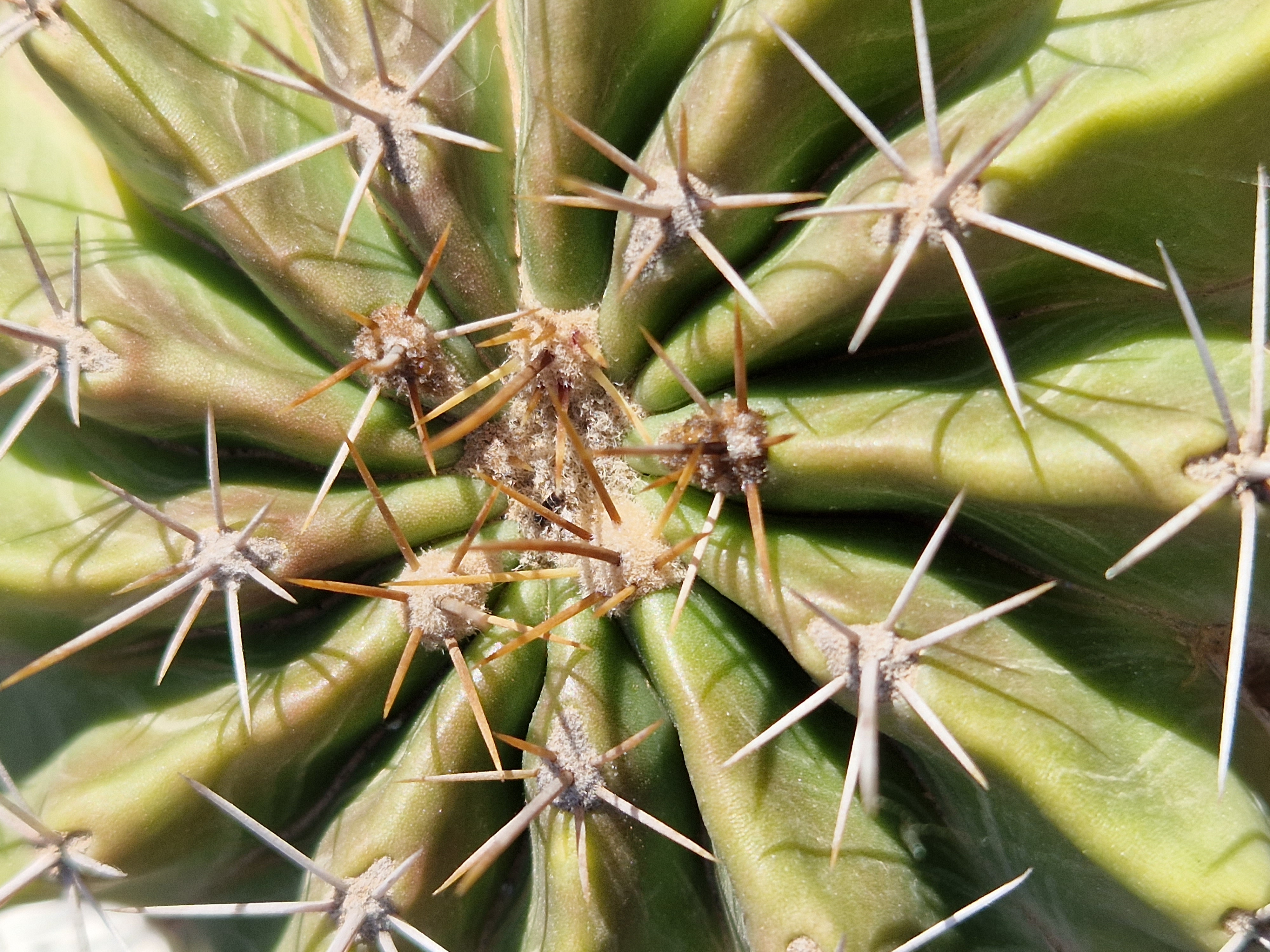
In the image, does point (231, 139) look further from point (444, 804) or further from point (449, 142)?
point (444, 804)

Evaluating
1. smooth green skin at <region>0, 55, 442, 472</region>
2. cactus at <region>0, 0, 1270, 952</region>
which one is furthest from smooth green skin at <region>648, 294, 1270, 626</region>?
smooth green skin at <region>0, 55, 442, 472</region>

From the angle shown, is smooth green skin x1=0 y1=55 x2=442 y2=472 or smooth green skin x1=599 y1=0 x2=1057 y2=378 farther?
smooth green skin x1=0 y1=55 x2=442 y2=472

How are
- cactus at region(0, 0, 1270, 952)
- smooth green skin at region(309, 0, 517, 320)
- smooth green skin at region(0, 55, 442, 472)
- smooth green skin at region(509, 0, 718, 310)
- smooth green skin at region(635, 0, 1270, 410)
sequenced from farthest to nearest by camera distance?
1. smooth green skin at region(0, 55, 442, 472)
2. smooth green skin at region(309, 0, 517, 320)
3. smooth green skin at region(509, 0, 718, 310)
4. cactus at region(0, 0, 1270, 952)
5. smooth green skin at region(635, 0, 1270, 410)

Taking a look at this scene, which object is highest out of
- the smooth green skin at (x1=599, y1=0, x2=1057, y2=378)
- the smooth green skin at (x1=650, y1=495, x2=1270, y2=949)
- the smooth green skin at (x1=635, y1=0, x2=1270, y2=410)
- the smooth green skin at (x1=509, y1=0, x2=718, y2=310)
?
the smooth green skin at (x1=509, y1=0, x2=718, y2=310)

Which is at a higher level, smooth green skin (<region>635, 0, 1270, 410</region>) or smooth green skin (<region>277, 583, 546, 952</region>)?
smooth green skin (<region>635, 0, 1270, 410</region>)

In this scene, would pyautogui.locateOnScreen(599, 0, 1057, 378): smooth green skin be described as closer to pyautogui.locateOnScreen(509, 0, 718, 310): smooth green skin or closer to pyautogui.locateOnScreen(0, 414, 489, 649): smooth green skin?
pyautogui.locateOnScreen(509, 0, 718, 310): smooth green skin

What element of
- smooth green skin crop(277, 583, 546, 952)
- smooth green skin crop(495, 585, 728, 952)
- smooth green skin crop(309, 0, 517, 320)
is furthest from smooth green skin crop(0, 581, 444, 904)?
smooth green skin crop(309, 0, 517, 320)

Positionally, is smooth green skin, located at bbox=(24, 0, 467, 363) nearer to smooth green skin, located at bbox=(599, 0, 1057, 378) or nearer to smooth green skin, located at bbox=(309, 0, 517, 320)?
smooth green skin, located at bbox=(309, 0, 517, 320)

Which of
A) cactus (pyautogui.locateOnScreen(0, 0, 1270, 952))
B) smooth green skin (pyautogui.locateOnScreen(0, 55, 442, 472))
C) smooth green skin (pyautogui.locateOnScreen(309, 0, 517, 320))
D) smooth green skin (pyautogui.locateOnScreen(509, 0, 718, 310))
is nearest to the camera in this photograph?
cactus (pyautogui.locateOnScreen(0, 0, 1270, 952))

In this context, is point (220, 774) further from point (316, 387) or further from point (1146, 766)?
point (1146, 766)
